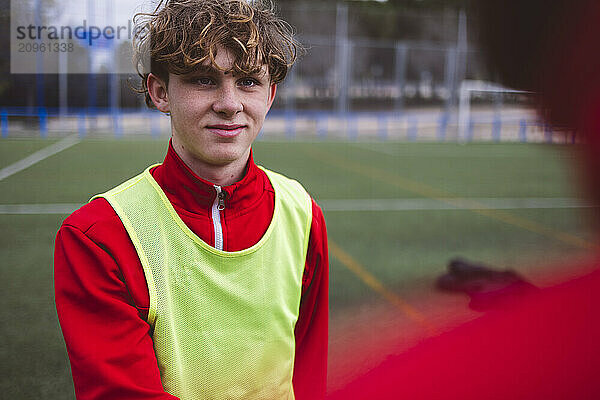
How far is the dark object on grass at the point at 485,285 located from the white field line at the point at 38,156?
6214mm

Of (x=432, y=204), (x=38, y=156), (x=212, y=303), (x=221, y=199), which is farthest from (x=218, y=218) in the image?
(x=38, y=156)

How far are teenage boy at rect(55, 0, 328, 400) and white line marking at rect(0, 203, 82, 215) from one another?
5.37 metres

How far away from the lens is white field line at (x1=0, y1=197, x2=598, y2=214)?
259 inches

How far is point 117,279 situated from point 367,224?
5.13 meters

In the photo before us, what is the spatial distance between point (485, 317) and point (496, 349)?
0.12 ft

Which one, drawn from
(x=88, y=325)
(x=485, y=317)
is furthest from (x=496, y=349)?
(x=88, y=325)

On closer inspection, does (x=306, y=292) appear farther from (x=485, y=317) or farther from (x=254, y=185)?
(x=485, y=317)

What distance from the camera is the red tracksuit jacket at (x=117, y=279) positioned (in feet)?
3.60

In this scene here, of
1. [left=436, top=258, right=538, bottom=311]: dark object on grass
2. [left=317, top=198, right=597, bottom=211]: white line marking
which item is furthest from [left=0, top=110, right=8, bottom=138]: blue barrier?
[left=436, top=258, right=538, bottom=311]: dark object on grass

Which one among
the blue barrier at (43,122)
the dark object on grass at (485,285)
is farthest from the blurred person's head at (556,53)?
the blue barrier at (43,122)

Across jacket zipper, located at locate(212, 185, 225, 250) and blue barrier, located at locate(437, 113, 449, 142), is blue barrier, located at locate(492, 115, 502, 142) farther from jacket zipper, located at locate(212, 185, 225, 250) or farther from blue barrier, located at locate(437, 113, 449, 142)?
jacket zipper, located at locate(212, 185, 225, 250)

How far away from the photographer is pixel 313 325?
4.88 feet

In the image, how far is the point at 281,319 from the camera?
135 centimetres

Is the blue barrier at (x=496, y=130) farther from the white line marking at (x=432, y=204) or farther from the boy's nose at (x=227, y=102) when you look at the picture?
the boy's nose at (x=227, y=102)
